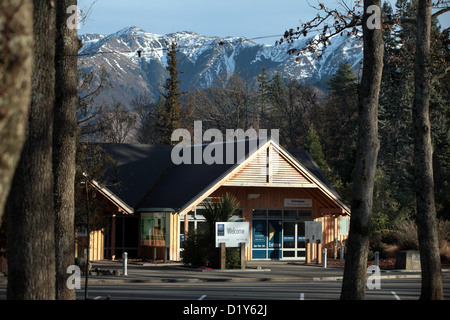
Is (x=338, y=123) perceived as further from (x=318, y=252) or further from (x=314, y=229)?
(x=314, y=229)

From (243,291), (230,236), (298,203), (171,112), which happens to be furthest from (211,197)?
(171,112)

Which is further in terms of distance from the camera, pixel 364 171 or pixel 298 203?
pixel 298 203

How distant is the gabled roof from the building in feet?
0.18

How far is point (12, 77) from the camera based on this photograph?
415cm

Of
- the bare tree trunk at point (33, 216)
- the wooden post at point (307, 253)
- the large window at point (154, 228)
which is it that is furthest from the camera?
the wooden post at point (307, 253)

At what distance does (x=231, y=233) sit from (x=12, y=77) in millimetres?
29691

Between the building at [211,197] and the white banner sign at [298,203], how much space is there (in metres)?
0.06

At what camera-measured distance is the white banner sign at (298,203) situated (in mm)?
42875

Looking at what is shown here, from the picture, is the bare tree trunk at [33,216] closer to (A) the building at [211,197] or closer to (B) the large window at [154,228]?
(A) the building at [211,197]

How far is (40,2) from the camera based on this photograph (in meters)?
10.5

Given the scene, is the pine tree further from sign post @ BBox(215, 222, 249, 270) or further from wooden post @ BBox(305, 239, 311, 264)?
sign post @ BBox(215, 222, 249, 270)

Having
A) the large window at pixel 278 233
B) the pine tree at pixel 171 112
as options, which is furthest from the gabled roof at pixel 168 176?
the pine tree at pixel 171 112

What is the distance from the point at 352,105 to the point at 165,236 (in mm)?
41468

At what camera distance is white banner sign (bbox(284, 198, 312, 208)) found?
141ft
